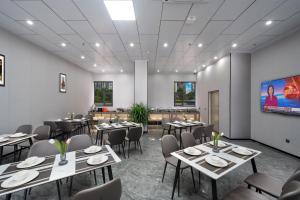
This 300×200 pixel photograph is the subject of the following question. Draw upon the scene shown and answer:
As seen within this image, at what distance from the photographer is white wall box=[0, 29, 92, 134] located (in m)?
3.58

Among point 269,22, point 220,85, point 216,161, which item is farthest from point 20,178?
point 220,85

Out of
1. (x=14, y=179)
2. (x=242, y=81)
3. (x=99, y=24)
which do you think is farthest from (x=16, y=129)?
(x=242, y=81)

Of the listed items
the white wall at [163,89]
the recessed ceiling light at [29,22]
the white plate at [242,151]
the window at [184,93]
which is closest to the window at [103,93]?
→ the white wall at [163,89]

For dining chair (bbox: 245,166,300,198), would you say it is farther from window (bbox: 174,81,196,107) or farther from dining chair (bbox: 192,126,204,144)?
window (bbox: 174,81,196,107)

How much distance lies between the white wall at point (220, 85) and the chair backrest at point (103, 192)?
5371 mm

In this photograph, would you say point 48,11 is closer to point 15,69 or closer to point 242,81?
point 15,69

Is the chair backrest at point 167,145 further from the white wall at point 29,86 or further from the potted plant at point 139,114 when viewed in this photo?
the white wall at point 29,86

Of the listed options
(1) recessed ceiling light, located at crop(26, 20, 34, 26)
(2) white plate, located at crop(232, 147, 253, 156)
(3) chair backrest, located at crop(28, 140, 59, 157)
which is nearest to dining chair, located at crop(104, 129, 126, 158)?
(3) chair backrest, located at crop(28, 140, 59, 157)

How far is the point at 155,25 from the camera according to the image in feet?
10.6

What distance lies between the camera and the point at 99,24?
10.6 feet

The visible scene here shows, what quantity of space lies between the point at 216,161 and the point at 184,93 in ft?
24.4

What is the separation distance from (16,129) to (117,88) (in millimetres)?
5646

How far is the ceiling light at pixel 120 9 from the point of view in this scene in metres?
2.54

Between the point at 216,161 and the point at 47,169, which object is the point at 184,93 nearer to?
the point at 216,161
